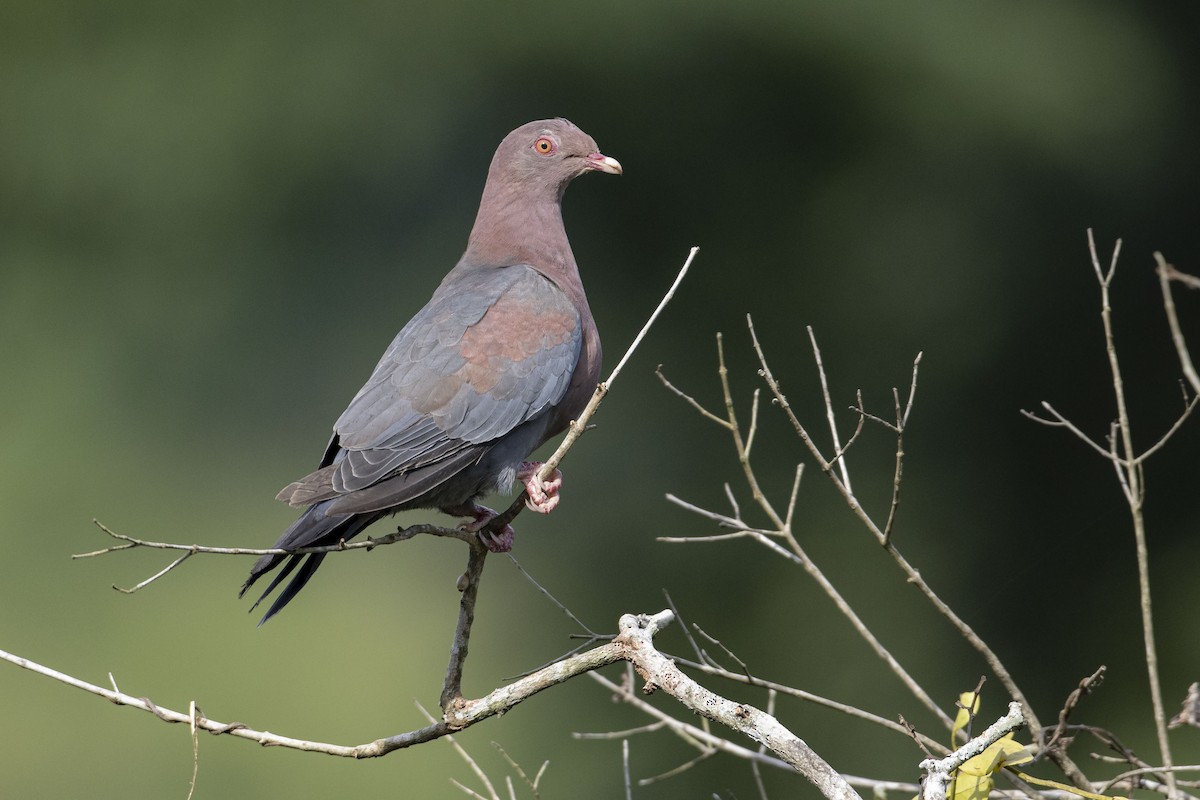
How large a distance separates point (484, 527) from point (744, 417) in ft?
15.5

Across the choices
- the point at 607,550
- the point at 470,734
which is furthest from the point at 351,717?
the point at 607,550

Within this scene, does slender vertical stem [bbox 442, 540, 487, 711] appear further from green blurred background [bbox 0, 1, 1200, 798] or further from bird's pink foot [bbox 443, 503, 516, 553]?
green blurred background [bbox 0, 1, 1200, 798]

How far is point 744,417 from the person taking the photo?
24.1 feet

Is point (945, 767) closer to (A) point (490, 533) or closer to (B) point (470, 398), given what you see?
(A) point (490, 533)

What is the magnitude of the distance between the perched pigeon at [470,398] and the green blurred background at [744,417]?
11.6ft

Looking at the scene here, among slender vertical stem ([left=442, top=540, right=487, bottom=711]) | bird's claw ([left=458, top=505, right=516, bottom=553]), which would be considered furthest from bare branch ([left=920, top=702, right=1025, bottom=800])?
bird's claw ([left=458, top=505, right=516, bottom=553])

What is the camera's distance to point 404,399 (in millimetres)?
3172

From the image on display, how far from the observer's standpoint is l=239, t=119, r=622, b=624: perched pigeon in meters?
2.94

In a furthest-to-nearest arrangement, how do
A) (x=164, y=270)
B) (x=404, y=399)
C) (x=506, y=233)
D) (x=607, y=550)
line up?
(x=164, y=270) < (x=607, y=550) < (x=506, y=233) < (x=404, y=399)

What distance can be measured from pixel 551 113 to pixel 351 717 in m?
3.61

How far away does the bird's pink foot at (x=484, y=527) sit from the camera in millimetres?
2799

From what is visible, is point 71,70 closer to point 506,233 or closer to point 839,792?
point 506,233

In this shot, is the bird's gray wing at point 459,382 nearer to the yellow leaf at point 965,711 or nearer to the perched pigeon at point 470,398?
the perched pigeon at point 470,398

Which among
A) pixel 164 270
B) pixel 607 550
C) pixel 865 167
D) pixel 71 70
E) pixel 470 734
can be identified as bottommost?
pixel 470 734
